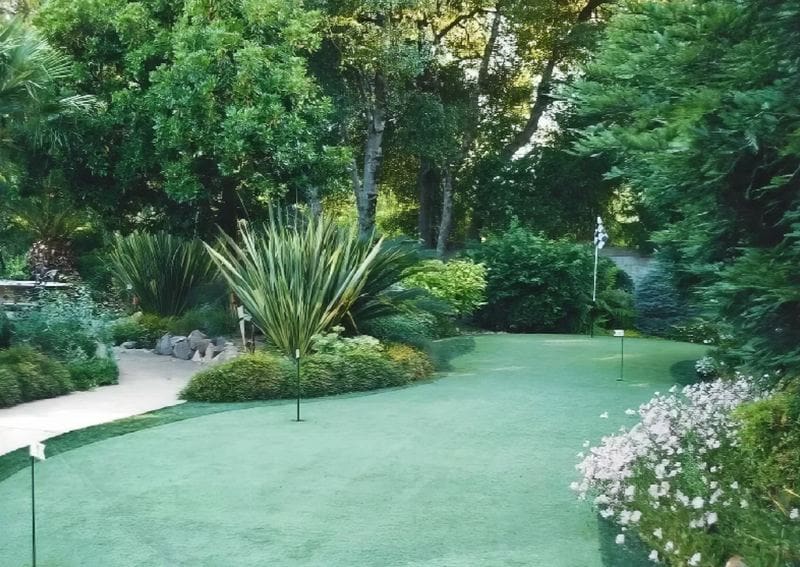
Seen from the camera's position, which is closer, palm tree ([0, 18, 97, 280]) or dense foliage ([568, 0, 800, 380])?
dense foliage ([568, 0, 800, 380])

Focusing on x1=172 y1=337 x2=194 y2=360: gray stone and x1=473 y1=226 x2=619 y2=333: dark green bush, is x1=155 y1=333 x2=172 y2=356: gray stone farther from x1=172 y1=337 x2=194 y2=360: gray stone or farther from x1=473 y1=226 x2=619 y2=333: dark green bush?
x1=473 y1=226 x2=619 y2=333: dark green bush

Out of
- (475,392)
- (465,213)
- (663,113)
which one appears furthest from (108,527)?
(465,213)

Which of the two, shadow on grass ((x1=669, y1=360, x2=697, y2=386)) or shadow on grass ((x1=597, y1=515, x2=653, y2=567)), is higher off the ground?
shadow on grass ((x1=597, y1=515, x2=653, y2=567))

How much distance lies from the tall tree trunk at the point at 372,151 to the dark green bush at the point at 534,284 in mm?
2413

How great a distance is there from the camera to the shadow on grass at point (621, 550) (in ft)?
13.3

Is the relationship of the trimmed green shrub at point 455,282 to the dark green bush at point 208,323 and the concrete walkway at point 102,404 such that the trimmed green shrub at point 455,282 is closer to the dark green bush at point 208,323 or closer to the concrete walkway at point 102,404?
the dark green bush at point 208,323

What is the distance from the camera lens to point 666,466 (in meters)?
4.68

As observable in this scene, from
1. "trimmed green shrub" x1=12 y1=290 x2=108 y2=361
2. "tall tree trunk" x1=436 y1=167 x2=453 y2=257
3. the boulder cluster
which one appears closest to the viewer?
"trimmed green shrub" x1=12 y1=290 x2=108 y2=361

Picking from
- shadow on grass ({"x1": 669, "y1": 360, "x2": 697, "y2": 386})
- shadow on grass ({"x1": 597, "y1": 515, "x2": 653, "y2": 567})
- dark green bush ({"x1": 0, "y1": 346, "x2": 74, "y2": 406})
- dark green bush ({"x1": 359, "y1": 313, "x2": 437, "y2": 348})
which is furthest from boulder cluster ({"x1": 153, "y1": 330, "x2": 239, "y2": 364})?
shadow on grass ({"x1": 597, "y1": 515, "x2": 653, "y2": 567})

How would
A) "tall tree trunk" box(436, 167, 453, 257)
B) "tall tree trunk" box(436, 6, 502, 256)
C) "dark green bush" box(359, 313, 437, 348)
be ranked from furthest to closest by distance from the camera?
"tall tree trunk" box(436, 167, 453, 257) < "tall tree trunk" box(436, 6, 502, 256) < "dark green bush" box(359, 313, 437, 348)

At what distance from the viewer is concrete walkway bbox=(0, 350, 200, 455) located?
22.7 feet

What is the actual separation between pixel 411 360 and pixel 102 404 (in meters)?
3.59

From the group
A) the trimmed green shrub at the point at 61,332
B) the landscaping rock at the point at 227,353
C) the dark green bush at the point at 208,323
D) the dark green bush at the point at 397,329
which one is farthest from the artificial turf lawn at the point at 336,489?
the dark green bush at the point at 208,323

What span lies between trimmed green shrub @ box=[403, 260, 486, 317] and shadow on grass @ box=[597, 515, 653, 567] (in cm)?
938
